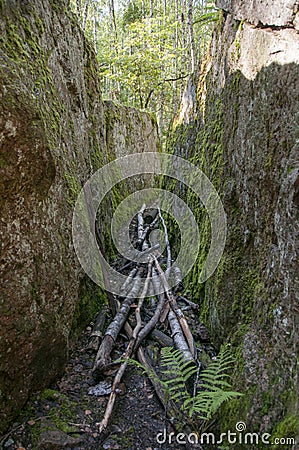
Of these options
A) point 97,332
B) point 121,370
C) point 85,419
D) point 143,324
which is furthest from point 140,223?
point 85,419

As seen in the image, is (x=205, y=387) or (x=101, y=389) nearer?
(x=205, y=387)

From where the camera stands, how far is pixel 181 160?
27.5 feet

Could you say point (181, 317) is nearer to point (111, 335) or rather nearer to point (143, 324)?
point (143, 324)

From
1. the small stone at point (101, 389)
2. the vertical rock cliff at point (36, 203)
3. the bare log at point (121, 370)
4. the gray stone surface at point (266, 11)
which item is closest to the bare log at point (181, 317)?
the bare log at point (121, 370)

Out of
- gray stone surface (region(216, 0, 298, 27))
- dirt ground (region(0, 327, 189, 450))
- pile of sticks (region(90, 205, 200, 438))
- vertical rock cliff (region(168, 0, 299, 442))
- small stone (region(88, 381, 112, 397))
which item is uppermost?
gray stone surface (region(216, 0, 298, 27))

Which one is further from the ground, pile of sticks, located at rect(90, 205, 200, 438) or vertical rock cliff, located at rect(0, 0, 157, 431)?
vertical rock cliff, located at rect(0, 0, 157, 431)

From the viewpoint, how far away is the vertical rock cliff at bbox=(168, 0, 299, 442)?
2365mm

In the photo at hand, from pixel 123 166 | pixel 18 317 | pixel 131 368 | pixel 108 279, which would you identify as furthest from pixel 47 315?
pixel 123 166

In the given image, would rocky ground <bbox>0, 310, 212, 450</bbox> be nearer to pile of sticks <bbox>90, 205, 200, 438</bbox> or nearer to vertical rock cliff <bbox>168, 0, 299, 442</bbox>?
pile of sticks <bbox>90, 205, 200, 438</bbox>
